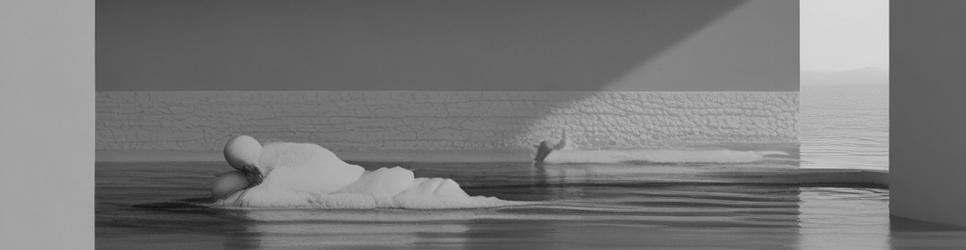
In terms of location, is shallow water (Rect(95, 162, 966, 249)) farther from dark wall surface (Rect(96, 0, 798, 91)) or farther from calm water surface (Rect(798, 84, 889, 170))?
dark wall surface (Rect(96, 0, 798, 91))

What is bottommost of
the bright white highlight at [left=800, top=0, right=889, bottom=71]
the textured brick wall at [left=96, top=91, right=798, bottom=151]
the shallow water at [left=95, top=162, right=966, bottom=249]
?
the shallow water at [left=95, top=162, right=966, bottom=249]

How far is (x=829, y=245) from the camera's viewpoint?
5430 millimetres

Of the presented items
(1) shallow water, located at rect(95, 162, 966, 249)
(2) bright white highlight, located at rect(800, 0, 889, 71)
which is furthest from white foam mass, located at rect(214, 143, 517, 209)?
(2) bright white highlight, located at rect(800, 0, 889, 71)

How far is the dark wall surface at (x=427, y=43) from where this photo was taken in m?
15.0

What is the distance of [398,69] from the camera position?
49.6 ft

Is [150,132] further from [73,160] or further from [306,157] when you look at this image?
[73,160]

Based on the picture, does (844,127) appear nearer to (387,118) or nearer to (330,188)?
(387,118)

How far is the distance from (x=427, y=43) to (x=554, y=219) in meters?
8.52

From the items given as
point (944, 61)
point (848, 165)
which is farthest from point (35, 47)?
point (848, 165)

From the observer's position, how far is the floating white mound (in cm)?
1272

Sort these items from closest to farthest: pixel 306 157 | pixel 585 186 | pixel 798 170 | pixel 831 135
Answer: pixel 306 157 < pixel 585 186 < pixel 798 170 < pixel 831 135

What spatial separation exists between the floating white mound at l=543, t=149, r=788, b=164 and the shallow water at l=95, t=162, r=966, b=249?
2.66 metres

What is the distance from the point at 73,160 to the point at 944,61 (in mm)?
4946

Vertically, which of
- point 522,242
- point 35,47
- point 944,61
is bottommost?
point 522,242
